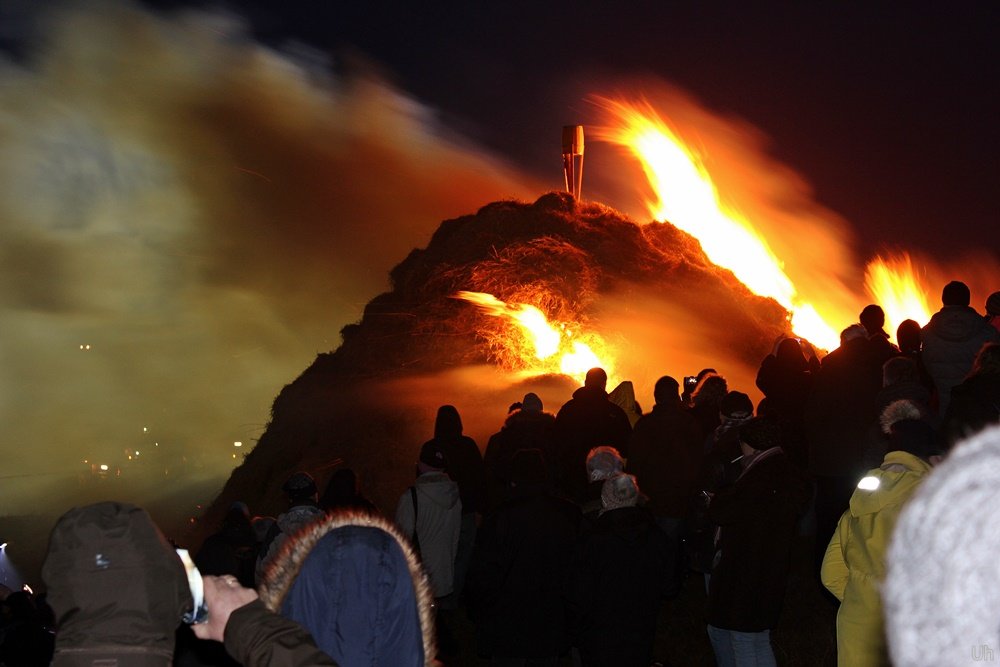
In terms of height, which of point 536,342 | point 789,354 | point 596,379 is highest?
point 536,342

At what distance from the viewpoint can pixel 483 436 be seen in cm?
1847

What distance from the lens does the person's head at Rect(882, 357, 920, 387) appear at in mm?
8484

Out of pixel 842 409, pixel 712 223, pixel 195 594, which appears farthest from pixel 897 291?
pixel 195 594

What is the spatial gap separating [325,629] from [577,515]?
3.42 meters

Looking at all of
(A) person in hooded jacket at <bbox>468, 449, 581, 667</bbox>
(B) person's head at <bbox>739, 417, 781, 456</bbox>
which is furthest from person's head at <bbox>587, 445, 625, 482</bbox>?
(B) person's head at <bbox>739, 417, 781, 456</bbox>

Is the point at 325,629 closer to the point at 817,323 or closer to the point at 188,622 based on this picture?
the point at 188,622

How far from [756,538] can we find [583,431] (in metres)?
4.34

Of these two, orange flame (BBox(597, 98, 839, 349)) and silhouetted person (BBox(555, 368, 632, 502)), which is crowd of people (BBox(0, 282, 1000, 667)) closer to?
silhouetted person (BBox(555, 368, 632, 502))

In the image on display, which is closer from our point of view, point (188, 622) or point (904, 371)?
point (188, 622)

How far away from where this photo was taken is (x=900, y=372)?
8508mm

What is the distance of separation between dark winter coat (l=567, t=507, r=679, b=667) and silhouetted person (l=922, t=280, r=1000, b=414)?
4.01 m

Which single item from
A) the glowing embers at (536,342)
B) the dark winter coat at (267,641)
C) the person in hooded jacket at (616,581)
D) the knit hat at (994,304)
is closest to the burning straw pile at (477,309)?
the glowing embers at (536,342)

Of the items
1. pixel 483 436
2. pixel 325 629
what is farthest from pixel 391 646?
pixel 483 436

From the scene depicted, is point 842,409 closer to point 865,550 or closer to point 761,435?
point 761,435
